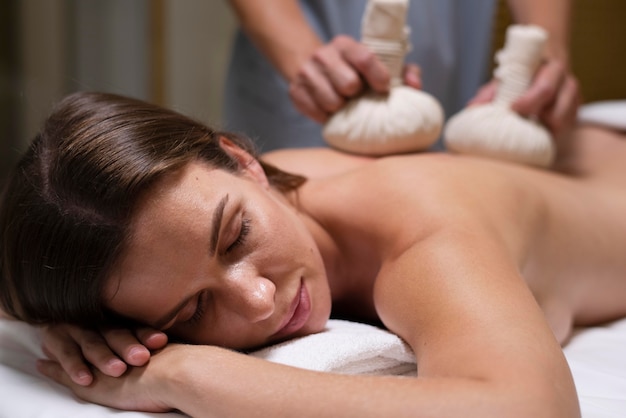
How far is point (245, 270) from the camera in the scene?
1000mm

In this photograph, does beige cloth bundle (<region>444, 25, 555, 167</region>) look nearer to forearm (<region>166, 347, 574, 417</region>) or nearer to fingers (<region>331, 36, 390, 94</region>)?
fingers (<region>331, 36, 390, 94</region>)

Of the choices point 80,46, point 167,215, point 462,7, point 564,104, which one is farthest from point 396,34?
point 80,46

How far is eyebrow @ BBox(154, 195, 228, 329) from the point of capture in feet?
3.20

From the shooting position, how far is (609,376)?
106 cm

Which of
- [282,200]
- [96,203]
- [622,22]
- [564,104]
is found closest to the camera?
[96,203]

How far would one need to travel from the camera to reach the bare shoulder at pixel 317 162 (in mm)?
1365

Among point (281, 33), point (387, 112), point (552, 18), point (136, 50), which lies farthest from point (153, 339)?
point (136, 50)

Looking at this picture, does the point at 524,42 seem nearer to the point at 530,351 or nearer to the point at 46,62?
the point at 530,351

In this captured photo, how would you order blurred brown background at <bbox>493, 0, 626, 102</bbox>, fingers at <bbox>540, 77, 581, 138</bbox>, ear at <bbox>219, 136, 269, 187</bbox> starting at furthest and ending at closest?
blurred brown background at <bbox>493, 0, 626, 102</bbox> < fingers at <bbox>540, 77, 581, 138</bbox> < ear at <bbox>219, 136, 269, 187</bbox>

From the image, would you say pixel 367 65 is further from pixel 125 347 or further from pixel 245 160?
pixel 125 347

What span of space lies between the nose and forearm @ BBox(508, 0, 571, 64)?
1.00m

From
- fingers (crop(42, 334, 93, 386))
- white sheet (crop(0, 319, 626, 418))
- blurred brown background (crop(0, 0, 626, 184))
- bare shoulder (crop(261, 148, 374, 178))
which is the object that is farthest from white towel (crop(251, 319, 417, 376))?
blurred brown background (crop(0, 0, 626, 184))

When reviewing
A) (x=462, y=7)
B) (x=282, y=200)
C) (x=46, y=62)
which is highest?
(x=462, y=7)

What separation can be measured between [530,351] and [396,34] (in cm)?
74
